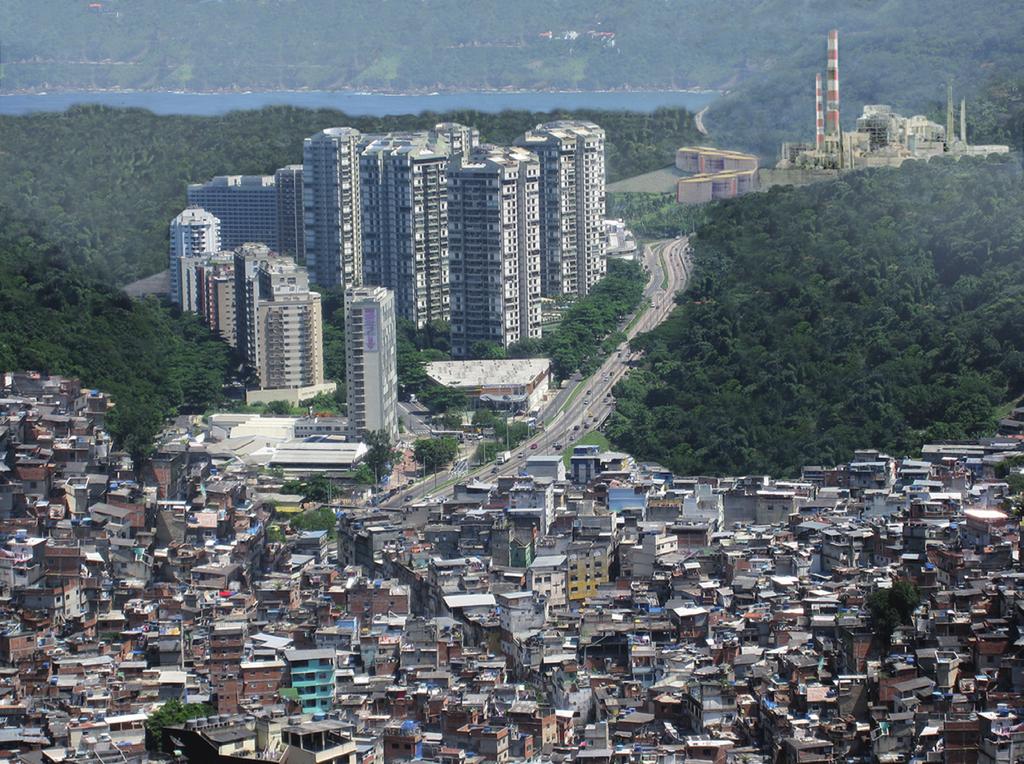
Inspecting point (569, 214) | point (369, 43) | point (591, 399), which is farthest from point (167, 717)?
point (369, 43)

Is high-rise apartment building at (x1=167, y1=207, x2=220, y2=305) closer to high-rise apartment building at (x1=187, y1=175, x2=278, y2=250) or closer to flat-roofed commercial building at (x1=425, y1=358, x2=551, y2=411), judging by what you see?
high-rise apartment building at (x1=187, y1=175, x2=278, y2=250)

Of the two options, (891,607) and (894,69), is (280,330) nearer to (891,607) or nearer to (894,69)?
(891,607)

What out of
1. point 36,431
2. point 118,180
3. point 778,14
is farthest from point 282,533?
point 778,14

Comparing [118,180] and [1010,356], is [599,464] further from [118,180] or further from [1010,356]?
[118,180]

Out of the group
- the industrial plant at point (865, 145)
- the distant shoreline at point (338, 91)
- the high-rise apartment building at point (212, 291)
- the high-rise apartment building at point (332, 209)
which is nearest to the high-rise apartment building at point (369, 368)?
the high-rise apartment building at point (212, 291)

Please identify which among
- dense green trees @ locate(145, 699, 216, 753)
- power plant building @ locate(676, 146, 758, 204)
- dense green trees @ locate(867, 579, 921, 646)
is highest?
power plant building @ locate(676, 146, 758, 204)

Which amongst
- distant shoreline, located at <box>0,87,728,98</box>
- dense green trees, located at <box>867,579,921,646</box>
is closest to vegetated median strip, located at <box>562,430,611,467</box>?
dense green trees, located at <box>867,579,921,646</box>
